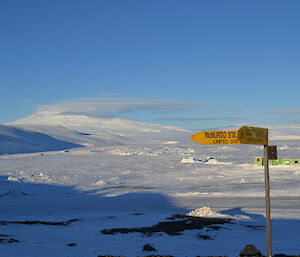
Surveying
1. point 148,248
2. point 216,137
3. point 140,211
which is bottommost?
point 140,211

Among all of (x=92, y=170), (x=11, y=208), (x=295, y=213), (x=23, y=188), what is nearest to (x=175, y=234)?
(x=295, y=213)

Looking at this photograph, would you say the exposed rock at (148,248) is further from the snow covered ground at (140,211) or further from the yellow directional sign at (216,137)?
the yellow directional sign at (216,137)

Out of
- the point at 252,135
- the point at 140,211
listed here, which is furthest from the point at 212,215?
the point at 252,135

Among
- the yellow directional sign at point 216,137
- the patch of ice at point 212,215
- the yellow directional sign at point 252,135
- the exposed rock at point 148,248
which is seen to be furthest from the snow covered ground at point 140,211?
the yellow directional sign at point 216,137

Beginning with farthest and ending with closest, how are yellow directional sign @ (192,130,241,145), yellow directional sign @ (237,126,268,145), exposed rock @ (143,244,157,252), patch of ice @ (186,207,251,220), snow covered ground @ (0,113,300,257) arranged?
patch of ice @ (186,207,251,220) < snow covered ground @ (0,113,300,257) < exposed rock @ (143,244,157,252) < yellow directional sign @ (192,130,241,145) < yellow directional sign @ (237,126,268,145)

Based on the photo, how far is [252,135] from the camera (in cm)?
920

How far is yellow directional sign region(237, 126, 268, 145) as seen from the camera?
885cm

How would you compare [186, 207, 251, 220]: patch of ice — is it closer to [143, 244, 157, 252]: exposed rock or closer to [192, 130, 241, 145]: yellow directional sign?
[143, 244, 157, 252]: exposed rock

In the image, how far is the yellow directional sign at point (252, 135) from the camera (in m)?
8.85

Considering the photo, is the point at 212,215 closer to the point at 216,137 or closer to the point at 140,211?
the point at 140,211

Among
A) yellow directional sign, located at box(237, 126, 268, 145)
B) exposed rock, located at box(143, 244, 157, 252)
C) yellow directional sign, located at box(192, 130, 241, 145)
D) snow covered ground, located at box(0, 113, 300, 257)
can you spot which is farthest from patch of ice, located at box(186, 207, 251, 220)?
yellow directional sign, located at box(192, 130, 241, 145)

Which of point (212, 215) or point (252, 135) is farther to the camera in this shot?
point (212, 215)

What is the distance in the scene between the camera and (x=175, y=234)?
2522cm

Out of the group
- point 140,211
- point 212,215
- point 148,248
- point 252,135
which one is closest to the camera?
point 252,135
